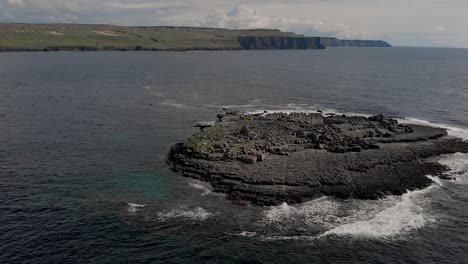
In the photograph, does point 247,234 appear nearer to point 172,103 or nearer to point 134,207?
point 134,207

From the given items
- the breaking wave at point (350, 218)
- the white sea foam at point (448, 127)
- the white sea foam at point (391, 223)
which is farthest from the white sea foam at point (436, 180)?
the white sea foam at point (448, 127)

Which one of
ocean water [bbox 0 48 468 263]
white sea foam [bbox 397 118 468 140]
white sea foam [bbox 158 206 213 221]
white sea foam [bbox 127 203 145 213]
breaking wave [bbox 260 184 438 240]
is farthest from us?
white sea foam [bbox 397 118 468 140]

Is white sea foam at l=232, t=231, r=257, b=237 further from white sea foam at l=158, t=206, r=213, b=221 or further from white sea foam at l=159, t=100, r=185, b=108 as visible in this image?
white sea foam at l=159, t=100, r=185, b=108

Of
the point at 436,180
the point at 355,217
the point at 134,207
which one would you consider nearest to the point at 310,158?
the point at 355,217

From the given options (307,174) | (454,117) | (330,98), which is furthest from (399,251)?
(330,98)

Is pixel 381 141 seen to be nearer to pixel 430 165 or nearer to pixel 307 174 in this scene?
pixel 430 165

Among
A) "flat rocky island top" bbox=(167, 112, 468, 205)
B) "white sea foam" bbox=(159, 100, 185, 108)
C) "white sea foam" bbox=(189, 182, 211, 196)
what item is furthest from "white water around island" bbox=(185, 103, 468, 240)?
"white sea foam" bbox=(159, 100, 185, 108)
